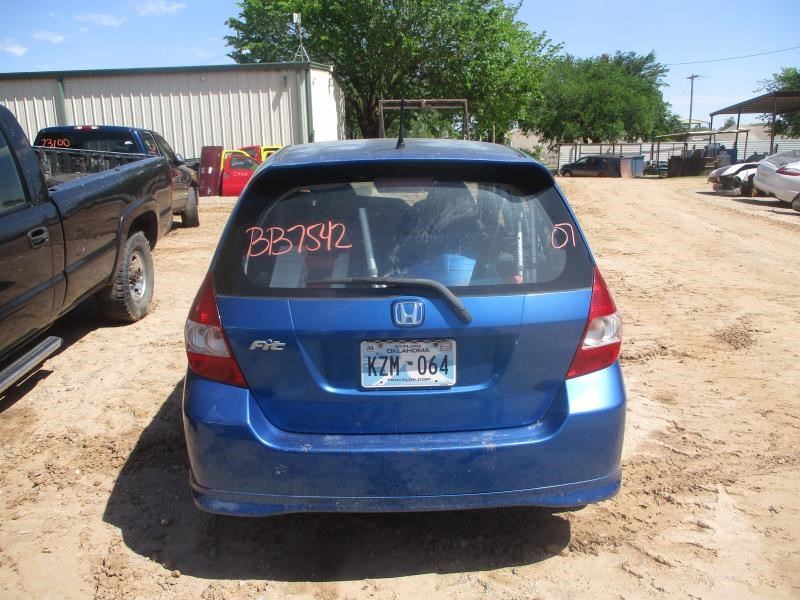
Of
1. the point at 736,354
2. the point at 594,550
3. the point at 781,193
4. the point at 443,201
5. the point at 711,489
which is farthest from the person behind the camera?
the point at 781,193

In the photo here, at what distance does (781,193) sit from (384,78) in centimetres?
1670

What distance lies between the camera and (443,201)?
2812 millimetres

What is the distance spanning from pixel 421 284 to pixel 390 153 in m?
0.62

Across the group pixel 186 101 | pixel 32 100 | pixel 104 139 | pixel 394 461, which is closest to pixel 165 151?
pixel 104 139

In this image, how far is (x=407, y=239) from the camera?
2.75 m

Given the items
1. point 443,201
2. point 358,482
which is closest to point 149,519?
point 358,482

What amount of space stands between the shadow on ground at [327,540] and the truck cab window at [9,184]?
204 centimetres

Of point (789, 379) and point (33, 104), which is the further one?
point (33, 104)

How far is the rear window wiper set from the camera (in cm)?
261

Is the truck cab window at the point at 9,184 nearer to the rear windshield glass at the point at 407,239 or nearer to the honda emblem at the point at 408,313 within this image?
the rear windshield glass at the point at 407,239

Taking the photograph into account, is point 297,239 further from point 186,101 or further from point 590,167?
point 590,167

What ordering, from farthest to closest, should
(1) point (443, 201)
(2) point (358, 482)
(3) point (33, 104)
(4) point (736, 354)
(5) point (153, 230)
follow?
(3) point (33, 104), (5) point (153, 230), (4) point (736, 354), (1) point (443, 201), (2) point (358, 482)

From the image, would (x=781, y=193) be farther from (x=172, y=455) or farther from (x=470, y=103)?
(x=172, y=455)

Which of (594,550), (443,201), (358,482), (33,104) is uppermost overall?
(33,104)
